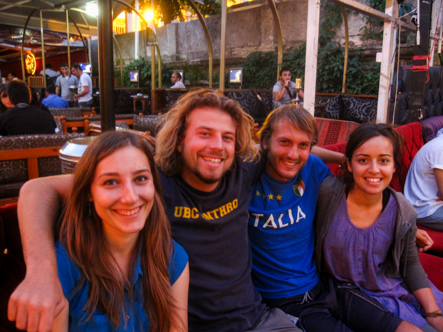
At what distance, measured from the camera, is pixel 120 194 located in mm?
1149

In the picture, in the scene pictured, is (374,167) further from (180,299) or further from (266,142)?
(180,299)

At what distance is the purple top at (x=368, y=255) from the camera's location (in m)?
1.85

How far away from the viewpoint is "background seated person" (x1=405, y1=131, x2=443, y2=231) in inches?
109

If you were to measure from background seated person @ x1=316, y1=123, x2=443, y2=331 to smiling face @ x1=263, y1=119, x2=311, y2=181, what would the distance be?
255 millimetres

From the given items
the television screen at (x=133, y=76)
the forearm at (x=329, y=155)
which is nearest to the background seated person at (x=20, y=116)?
the forearm at (x=329, y=155)

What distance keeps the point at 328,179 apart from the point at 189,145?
84 centimetres

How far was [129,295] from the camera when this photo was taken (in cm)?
118

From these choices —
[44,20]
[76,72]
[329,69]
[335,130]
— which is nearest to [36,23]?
[44,20]

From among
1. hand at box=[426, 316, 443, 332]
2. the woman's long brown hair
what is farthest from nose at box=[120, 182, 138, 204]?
hand at box=[426, 316, 443, 332]

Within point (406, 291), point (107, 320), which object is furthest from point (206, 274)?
point (406, 291)

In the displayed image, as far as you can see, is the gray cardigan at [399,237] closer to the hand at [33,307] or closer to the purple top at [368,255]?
the purple top at [368,255]

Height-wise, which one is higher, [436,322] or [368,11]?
[368,11]

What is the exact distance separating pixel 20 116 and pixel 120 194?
342 centimetres

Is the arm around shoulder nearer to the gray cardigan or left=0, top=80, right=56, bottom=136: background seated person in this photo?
the gray cardigan
